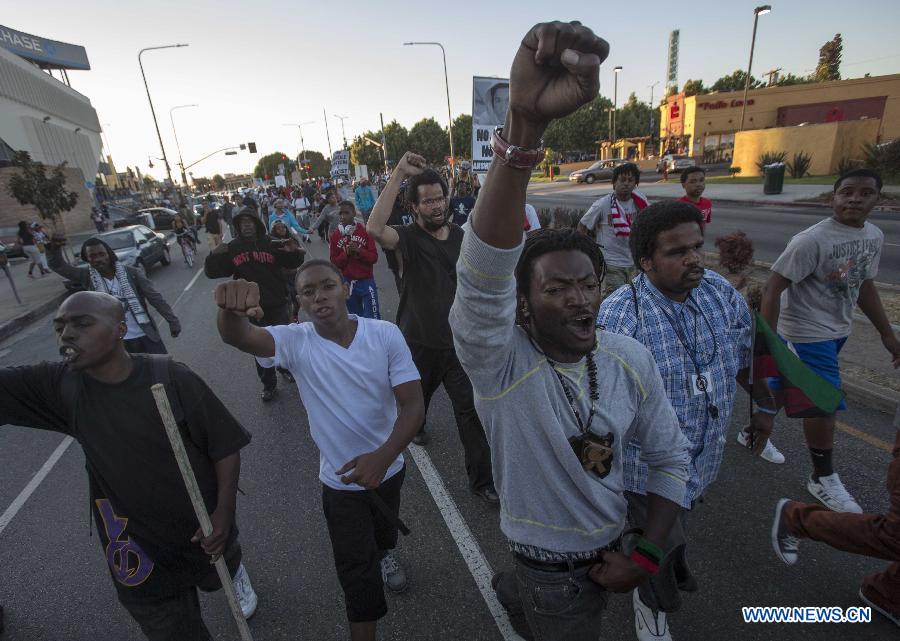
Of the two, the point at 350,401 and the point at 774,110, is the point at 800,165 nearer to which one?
the point at 774,110

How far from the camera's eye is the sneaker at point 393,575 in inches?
107

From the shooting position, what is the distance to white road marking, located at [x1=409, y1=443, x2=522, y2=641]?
2.55 m

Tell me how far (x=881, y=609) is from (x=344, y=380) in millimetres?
2847

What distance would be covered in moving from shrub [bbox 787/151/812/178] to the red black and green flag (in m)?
27.0

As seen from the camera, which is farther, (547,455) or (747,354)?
(747,354)

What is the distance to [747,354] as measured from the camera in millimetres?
2297

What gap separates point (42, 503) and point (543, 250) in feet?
16.0

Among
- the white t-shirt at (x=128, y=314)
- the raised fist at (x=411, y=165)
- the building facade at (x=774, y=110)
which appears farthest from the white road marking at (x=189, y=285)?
the building facade at (x=774, y=110)

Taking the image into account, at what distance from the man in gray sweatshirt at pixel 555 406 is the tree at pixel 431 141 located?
7138 centimetres

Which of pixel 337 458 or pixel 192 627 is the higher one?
pixel 337 458

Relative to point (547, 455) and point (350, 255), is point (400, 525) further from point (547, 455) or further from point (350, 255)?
point (350, 255)

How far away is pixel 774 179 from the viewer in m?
19.2

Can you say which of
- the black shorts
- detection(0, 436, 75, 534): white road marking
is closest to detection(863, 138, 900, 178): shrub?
the black shorts

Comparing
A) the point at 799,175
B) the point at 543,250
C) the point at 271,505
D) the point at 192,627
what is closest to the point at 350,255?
the point at 271,505
